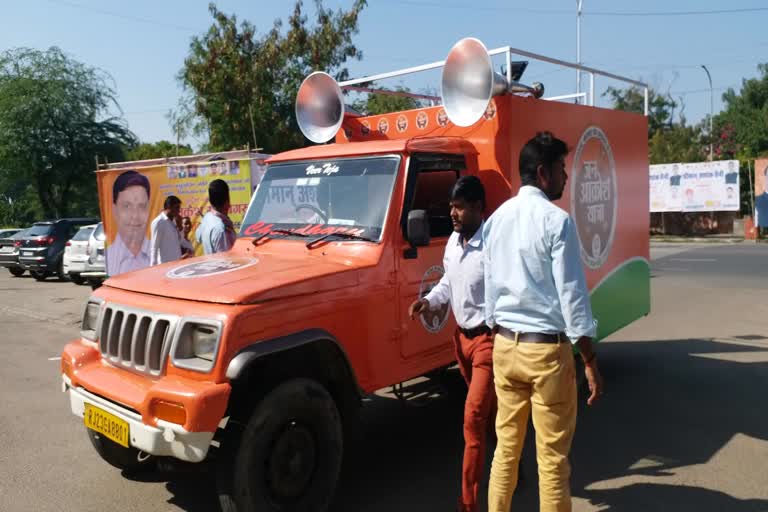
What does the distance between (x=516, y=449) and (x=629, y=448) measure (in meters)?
1.98

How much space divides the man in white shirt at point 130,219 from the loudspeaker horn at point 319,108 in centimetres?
792

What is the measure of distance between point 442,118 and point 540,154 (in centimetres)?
234

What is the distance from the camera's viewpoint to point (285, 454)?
3506 millimetres

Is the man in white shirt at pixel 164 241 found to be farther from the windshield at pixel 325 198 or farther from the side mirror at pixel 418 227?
the side mirror at pixel 418 227

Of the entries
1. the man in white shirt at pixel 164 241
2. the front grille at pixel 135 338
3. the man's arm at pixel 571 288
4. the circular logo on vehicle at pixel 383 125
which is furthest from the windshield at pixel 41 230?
the man's arm at pixel 571 288

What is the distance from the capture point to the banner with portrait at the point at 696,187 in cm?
2777

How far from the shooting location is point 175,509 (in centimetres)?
397

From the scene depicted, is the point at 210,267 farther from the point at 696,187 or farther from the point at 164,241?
the point at 696,187

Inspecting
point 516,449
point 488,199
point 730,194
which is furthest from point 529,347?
point 730,194

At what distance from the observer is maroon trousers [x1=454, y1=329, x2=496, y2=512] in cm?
353

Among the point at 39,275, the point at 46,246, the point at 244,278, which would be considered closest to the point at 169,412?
the point at 244,278

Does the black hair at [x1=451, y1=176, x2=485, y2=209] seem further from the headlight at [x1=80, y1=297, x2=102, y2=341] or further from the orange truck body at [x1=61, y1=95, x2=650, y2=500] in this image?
the headlight at [x1=80, y1=297, x2=102, y2=341]

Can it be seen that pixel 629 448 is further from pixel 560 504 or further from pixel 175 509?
pixel 175 509

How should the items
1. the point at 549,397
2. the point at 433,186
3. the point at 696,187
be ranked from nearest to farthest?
the point at 549,397, the point at 433,186, the point at 696,187
